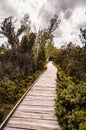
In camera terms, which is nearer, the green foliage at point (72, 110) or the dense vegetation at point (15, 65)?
the green foliage at point (72, 110)

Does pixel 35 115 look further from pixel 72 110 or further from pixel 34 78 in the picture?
pixel 34 78

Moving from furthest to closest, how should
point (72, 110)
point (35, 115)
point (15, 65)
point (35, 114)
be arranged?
1. point (15, 65)
2. point (35, 114)
3. point (35, 115)
4. point (72, 110)

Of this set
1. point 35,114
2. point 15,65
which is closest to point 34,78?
point 15,65

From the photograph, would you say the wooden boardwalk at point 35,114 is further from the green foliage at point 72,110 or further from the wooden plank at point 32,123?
the green foliage at point 72,110

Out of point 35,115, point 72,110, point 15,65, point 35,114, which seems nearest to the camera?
point 72,110

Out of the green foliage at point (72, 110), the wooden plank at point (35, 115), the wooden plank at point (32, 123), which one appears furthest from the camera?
the wooden plank at point (35, 115)

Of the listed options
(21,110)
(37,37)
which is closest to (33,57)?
(37,37)

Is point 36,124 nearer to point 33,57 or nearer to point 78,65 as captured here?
point 78,65

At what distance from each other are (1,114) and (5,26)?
943 cm

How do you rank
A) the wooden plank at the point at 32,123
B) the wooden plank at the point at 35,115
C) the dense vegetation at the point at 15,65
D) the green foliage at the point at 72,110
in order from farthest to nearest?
the dense vegetation at the point at 15,65 → the wooden plank at the point at 35,115 → the wooden plank at the point at 32,123 → the green foliage at the point at 72,110

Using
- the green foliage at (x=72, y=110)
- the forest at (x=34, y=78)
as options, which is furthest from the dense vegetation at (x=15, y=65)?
the green foliage at (x=72, y=110)

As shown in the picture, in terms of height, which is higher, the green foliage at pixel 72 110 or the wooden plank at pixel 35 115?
the green foliage at pixel 72 110

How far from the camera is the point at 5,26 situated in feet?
56.0

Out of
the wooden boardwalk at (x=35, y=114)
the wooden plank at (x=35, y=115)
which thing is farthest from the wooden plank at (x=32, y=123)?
the wooden plank at (x=35, y=115)
